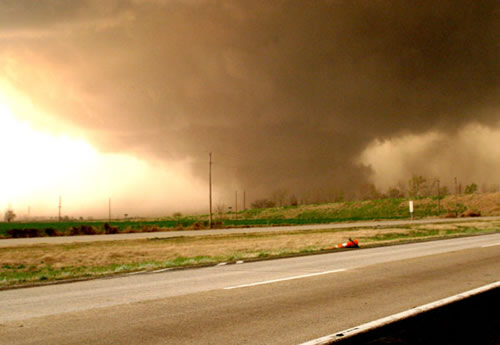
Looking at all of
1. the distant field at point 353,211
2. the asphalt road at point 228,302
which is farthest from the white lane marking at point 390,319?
the distant field at point 353,211

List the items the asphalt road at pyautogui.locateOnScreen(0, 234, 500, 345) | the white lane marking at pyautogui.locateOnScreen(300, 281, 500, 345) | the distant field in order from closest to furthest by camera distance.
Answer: the white lane marking at pyautogui.locateOnScreen(300, 281, 500, 345)
the asphalt road at pyautogui.locateOnScreen(0, 234, 500, 345)
the distant field

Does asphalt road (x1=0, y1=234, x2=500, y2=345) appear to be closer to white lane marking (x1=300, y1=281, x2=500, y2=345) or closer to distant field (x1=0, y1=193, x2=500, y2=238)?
white lane marking (x1=300, y1=281, x2=500, y2=345)

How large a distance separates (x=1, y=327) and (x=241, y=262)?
395 inches

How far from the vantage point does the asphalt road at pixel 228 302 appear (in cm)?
604

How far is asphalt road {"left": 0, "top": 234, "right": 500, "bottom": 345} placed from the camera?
238 inches

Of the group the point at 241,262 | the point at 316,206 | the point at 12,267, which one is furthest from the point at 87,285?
the point at 316,206

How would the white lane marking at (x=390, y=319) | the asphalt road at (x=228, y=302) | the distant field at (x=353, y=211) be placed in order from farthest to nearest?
1. the distant field at (x=353, y=211)
2. the asphalt road at (x=228, y=302)
3. the white lane marking at (x=390, y=319)

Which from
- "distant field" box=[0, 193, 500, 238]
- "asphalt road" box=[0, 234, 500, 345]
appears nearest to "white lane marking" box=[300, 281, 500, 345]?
"asphalt road" box=[0, 234, 500, 345]

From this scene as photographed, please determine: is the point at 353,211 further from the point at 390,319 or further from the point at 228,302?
the point at 390,319

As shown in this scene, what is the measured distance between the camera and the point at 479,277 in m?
10.8

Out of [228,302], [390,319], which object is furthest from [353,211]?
[390,319]

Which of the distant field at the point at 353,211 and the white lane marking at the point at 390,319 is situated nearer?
the white lane marking at the point at 390,319

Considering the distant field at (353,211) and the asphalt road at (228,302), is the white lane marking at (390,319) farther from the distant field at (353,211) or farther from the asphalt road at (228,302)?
the distant field at (353,211)

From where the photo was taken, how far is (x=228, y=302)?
8.19 m
